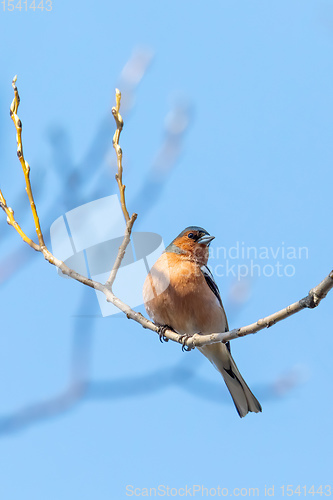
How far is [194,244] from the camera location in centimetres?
705

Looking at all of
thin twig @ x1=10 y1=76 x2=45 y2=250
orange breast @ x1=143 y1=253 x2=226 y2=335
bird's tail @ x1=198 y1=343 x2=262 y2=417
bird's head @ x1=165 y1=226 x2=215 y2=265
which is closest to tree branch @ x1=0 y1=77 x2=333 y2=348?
thin twig @ x1=10 y1=76 x2=45 y2=250

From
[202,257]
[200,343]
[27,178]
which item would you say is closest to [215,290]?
[202,257]

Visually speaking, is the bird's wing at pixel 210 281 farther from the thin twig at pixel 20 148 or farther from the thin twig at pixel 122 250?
the thin twig at pixel 20 148

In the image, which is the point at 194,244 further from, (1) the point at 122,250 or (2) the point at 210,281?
(1) the point at 122,250

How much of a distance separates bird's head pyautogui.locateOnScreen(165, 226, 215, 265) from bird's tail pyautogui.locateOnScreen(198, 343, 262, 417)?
1.23 meters

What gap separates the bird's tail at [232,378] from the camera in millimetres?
7379

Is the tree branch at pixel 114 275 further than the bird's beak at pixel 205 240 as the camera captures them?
No

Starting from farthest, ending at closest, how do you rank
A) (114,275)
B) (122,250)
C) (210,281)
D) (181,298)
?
(210,281) < (181,298) < (114,275) < (122,250)

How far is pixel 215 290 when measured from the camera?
7.05 meters

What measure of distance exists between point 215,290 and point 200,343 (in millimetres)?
2720

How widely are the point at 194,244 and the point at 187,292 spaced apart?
2.73 feet

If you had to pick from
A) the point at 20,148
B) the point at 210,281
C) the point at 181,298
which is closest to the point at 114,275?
the point at 20,148

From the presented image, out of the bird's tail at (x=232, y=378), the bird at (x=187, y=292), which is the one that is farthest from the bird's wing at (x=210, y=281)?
the bird's tail at (x=232, y=378)

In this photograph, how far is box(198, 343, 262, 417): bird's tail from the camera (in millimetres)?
7379
